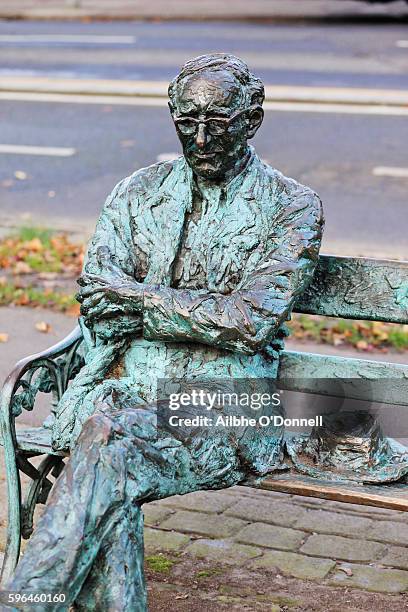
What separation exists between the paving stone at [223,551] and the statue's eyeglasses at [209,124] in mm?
1689

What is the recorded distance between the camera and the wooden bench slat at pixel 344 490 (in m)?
4.54

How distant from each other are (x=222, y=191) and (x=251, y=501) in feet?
5.08

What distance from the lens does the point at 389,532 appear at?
211 inches

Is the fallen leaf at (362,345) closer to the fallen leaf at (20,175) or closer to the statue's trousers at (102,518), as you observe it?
the statue's trousers at (102,518)

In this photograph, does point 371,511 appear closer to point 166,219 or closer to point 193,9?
point 166,219

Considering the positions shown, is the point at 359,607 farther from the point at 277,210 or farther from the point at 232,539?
the point at 277,210

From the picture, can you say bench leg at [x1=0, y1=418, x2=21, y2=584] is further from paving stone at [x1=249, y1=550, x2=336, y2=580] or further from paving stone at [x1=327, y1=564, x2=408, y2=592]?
paving stone at [x1=327, y1=564, x2=408, y2=592]

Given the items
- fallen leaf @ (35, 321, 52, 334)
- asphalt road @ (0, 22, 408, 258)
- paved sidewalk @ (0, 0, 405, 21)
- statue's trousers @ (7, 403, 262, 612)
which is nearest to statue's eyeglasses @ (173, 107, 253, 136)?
statue's trousers @ (7, 403, 262, 612)

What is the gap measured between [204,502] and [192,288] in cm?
125

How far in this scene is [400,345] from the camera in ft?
24.8

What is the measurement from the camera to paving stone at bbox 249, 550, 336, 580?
5.02 m

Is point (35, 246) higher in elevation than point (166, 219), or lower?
lower

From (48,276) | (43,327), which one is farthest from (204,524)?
(48,276)

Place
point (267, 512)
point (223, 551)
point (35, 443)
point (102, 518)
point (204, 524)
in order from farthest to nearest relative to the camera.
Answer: point (267, 512), point (204, 524), point (223, 551), point (35, 443), point (102, 518)
